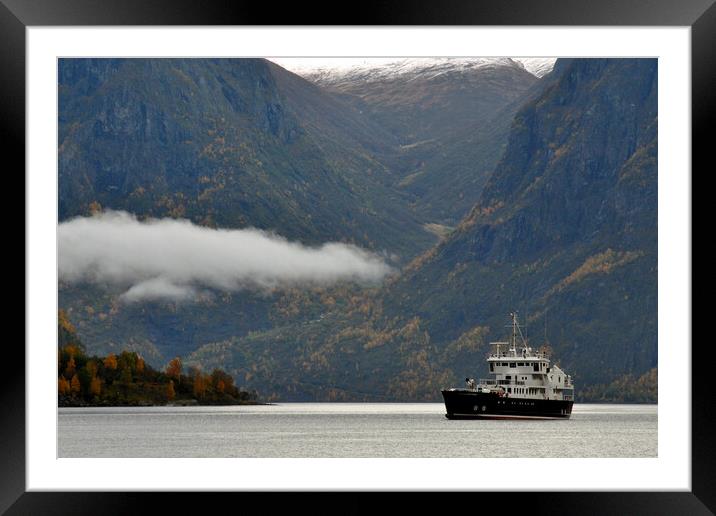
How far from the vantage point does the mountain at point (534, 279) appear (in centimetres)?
11025

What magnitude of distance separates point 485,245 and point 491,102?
30.5 m

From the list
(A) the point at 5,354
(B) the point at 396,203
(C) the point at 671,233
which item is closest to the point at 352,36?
(C) the point at 671,233

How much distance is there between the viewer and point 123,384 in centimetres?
8944

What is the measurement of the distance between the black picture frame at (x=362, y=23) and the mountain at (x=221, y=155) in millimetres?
129101

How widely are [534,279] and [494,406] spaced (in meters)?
70.0

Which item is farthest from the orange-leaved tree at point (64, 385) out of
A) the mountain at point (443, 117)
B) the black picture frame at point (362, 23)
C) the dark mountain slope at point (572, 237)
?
the black picture frame at point (362, 23)

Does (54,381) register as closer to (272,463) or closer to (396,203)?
(272,463)

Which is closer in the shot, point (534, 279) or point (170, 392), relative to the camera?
point (170, 392)

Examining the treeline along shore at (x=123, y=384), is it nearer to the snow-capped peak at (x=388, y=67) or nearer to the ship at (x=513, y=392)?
the ship at (x=513, y=392)

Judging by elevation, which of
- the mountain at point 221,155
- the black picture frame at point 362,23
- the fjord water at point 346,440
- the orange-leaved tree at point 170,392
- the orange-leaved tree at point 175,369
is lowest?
the orange-leaved tree at point 170,392

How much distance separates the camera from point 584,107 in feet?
440

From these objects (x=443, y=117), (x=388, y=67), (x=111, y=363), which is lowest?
(x=111, y=363)

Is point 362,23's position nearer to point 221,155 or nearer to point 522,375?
point 522,375

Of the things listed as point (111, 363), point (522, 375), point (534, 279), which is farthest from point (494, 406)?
point (534, 279)
